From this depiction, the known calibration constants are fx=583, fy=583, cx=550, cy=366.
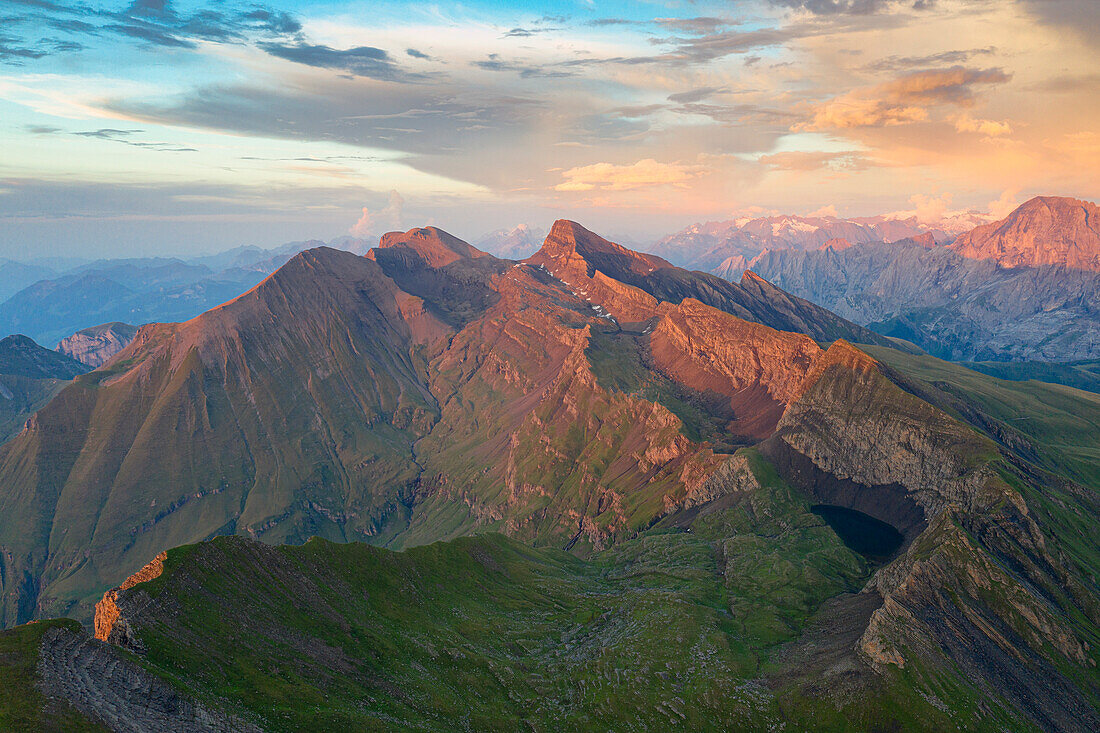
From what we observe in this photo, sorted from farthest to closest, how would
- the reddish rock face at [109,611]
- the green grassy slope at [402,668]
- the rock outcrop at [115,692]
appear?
the green grassy slope at [402,668], the reddish rock face at [109,611], the rock outcrop at [115,692]

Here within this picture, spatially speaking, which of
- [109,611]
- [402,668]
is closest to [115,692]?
[109,611]

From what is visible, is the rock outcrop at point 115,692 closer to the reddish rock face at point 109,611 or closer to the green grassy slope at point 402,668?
the green grassy slope at point 402,668

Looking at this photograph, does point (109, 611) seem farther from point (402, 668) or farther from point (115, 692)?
point (402, 668)

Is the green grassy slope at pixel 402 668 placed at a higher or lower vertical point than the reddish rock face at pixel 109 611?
lower

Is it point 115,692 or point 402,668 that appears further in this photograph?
point 402,668

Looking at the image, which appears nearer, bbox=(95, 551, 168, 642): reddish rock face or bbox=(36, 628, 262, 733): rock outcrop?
bbox=(36, 628, 262, 733): rock outcrop

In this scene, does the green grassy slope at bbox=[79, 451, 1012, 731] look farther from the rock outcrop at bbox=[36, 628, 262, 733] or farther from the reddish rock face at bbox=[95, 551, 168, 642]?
the rock outcrop at bbox=[36, 628, 262, 733]

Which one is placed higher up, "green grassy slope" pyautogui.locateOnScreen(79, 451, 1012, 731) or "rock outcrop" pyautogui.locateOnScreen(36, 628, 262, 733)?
"rock outcrop" pyautogui.locateOnScreen(36, 628, 262, 733)

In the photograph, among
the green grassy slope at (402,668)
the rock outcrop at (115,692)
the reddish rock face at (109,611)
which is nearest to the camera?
the rock outcrop at (115,692)

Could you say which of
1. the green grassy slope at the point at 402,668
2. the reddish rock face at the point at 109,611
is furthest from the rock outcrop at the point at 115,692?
the reddish rock face at the point at 109,611

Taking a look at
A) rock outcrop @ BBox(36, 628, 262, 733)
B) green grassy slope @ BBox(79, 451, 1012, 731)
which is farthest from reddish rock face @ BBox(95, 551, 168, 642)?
rock outcrop @ BBox(36, 628, 262, 733)

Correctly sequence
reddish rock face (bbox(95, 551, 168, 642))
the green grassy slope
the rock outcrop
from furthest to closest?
→ the green grassy slope
reddish rock face (bbox(95, 551, 168, 642))
the rock outcrop

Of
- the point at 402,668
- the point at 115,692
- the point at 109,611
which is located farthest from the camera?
the point at 402,668
